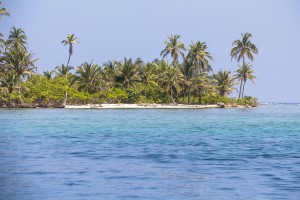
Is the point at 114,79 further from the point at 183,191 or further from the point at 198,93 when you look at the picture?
the point at 183,191

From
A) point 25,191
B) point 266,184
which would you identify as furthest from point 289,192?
point 25,191

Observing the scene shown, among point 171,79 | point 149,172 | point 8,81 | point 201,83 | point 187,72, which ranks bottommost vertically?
point 149,172

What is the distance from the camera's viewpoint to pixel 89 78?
8256 centimetres

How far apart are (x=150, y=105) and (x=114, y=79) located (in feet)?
27.9

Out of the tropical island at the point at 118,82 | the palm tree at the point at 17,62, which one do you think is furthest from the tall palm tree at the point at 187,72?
the palm tree at the point at 17,62

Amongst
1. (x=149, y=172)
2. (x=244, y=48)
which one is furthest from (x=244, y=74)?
(x=149, y=172)

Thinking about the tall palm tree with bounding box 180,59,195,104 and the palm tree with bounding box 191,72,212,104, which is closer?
the tall palm tree with bounding box 180,59,195,104

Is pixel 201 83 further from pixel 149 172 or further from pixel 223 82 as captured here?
pixel 149 172

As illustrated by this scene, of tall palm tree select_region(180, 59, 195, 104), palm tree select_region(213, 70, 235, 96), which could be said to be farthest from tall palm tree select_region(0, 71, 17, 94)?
palm tree select_region(213, 70, 235, 96)

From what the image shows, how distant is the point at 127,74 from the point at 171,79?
323 inches

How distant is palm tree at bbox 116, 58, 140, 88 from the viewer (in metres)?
84.6

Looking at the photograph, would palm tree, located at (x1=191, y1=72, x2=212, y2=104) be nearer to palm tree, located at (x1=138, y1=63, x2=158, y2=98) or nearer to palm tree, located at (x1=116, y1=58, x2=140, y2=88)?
palm tree, located at (x1=138, y1=63, x2=158, y2=98)

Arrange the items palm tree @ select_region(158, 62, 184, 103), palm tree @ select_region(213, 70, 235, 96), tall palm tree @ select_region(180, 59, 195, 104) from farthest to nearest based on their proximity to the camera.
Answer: palm tree @ select_region(213, 70, 235, 96) < tall palm tree @ select_region(180, 59, 195, 104) < palm tree @ select_region(158, 62, 184, 103)

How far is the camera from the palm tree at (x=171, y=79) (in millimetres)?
85375
